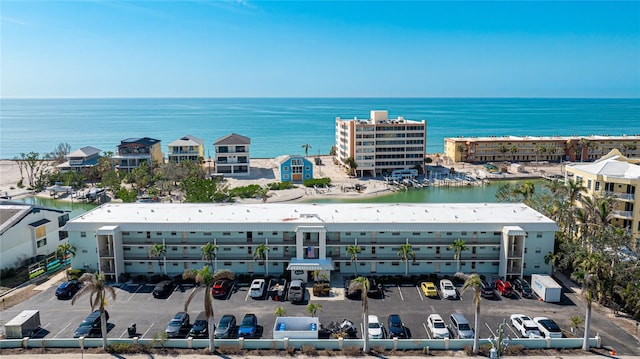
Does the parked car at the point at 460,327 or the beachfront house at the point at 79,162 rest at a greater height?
the beachfront house at the point at 79,162

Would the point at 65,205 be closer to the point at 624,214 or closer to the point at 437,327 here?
the point at 437,327

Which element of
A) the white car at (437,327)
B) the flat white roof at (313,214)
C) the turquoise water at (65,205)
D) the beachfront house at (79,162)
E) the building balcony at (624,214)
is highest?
the beachfront house at (79,162)

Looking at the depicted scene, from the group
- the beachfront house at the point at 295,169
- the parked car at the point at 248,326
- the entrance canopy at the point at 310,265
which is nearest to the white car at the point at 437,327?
the entrance canopy at the point at 310,265

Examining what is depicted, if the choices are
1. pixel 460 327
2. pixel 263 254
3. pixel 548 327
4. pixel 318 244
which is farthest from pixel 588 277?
pixel 263 254

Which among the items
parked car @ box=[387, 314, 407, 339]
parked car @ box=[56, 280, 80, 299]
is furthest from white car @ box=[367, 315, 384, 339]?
parked car @ box=[56, 280, 80, 299]

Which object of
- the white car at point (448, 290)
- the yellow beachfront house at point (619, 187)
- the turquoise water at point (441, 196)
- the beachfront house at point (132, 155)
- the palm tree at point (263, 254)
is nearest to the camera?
the white car at point (448, 290)

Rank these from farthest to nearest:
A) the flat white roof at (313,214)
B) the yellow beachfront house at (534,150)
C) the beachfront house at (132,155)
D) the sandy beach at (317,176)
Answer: the yellow beachfront house at (534,150) < the beachfront house at (132,155) < the sandy beach at (317,176) < the flat white roof at (313,214)

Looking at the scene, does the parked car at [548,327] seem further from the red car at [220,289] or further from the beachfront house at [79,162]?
the beachfront house at [79,162]
